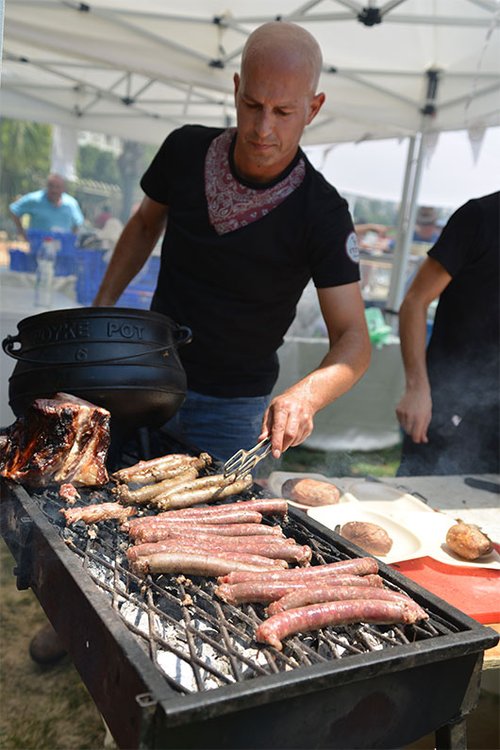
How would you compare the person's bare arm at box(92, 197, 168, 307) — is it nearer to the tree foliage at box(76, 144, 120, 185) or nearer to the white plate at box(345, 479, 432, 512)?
the white plate at box(345, 479, 432, 512)

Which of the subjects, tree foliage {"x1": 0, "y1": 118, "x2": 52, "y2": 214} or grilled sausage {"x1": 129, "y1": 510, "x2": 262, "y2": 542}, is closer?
grilled sausage {"x1": 129, "y1": 510, "x2": 262, "y2": 542}

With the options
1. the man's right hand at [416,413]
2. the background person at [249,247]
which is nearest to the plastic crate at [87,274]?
the background person at [249,247]

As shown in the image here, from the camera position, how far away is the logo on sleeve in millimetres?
3334

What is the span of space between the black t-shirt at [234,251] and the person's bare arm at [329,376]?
0.11 meters

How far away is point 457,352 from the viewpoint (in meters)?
4.51

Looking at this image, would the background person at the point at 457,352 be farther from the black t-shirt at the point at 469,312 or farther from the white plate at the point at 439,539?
the white plate at the point at 439,539

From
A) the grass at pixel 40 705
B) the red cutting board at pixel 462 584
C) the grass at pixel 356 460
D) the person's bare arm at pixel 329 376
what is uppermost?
the person's bare arm at pixel 329 376

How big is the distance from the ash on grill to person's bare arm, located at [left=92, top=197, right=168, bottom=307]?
79.4 inches

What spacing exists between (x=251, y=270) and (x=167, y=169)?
31.6 inches

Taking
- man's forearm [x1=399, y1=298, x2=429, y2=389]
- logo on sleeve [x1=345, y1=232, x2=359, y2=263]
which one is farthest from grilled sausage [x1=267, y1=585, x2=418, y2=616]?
man's forearm [x1=399, y1=298, x2=429, y2=389]

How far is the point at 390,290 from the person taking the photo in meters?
9.59

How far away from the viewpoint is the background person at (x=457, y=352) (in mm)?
4121

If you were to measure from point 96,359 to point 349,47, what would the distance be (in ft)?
20.3

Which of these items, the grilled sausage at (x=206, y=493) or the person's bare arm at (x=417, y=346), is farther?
the person's bare arm at (x=417, y=346)
